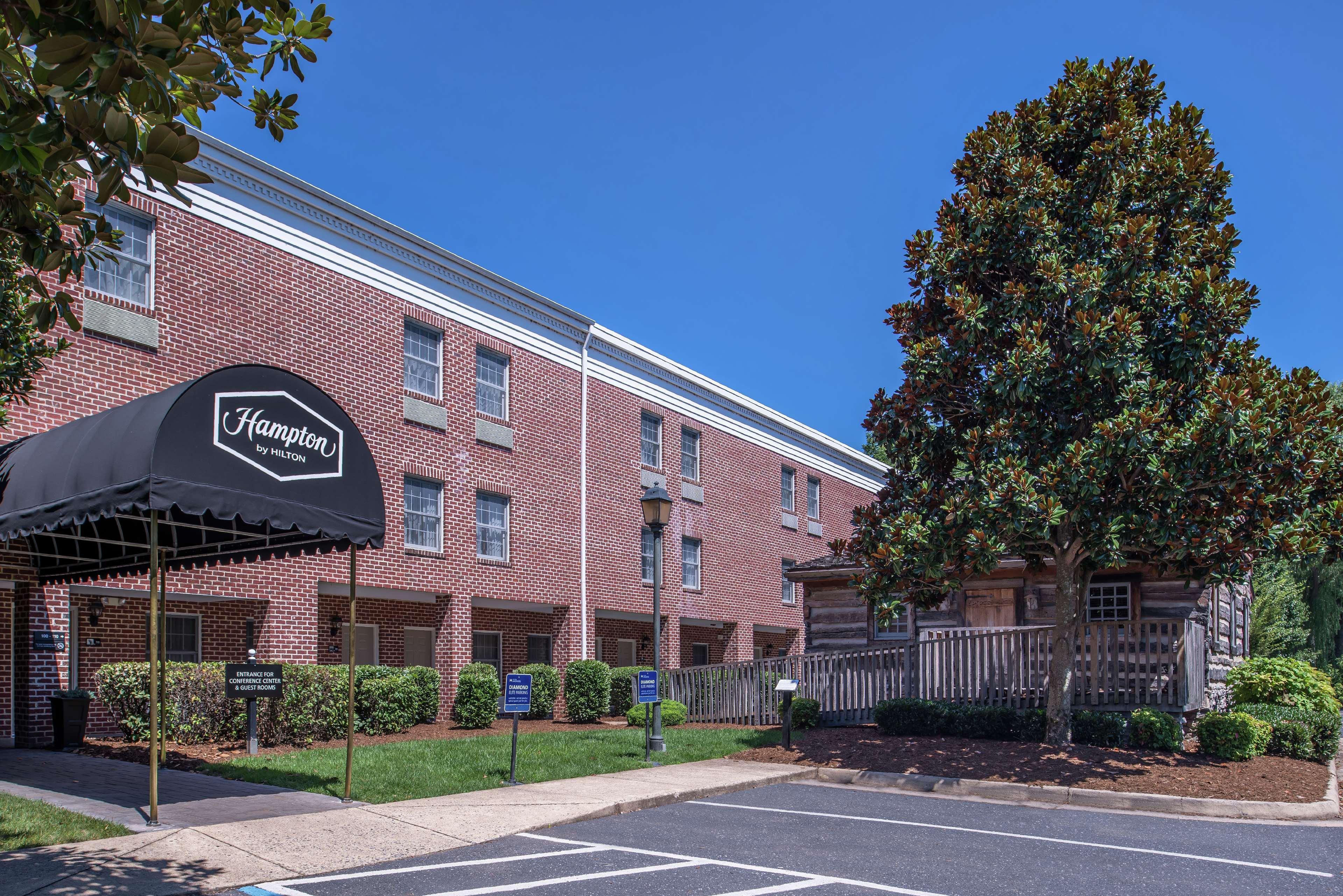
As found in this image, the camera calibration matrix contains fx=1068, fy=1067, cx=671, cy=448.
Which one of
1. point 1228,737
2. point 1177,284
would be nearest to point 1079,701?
point 1228,737

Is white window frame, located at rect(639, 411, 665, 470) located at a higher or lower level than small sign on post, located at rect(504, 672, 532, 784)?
higher

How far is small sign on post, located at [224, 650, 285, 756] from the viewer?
14.8m

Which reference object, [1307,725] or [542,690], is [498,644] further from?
[1307,725]

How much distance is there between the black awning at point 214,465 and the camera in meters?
9.34

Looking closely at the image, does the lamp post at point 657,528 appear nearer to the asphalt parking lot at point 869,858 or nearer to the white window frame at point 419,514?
the asphalt parking lot at point 869,858

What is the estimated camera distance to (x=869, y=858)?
926 cm

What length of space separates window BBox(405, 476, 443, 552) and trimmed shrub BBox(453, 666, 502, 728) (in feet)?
10.5

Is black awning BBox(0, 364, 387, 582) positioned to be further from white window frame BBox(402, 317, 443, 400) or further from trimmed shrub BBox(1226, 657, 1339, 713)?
trimmed shrub BBox(1226, 657, 1339, 713)

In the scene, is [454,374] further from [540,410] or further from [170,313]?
[170,313]

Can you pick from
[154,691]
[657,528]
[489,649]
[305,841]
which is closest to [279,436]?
[154,691]

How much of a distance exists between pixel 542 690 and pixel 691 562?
9.65 meters

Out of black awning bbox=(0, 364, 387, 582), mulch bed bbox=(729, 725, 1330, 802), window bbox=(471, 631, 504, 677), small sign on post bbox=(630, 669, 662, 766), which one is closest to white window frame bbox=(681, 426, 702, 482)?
window bbox=(471, 631, 504, 677)

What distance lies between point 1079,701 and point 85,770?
47.0 ft

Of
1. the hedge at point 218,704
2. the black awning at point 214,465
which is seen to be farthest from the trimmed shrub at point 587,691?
the black awning at point 214,465
